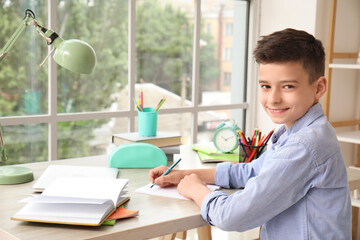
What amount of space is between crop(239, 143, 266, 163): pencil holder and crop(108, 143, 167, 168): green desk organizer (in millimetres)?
287

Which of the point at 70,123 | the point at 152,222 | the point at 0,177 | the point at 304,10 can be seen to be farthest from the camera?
the point at 304,10

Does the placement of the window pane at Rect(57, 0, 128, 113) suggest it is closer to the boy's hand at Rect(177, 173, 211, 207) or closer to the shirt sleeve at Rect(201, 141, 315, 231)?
the boy's hand at Rect(177, 173, 211, 207)

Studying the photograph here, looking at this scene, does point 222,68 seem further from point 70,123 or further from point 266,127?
point 70,123

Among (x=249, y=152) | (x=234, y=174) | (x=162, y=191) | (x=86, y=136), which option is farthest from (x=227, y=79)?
(x=162, y=191)

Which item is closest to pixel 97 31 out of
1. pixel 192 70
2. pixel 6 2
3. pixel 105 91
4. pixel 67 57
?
pixel 105 91

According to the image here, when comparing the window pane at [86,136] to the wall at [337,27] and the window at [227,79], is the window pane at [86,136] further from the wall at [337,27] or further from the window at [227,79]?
the wall at [337,27]

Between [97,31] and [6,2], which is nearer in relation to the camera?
[6,2]

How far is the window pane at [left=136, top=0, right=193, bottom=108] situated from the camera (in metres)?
3.02

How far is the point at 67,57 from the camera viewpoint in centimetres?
153

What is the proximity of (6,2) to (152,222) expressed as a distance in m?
1.68

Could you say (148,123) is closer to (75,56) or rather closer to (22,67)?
(75,56)

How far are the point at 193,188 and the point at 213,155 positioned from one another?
545mm

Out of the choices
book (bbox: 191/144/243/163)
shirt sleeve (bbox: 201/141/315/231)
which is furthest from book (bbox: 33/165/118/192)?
shirt sleeve (bbox: 201/141/315/231)

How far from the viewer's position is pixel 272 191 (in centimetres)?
118
